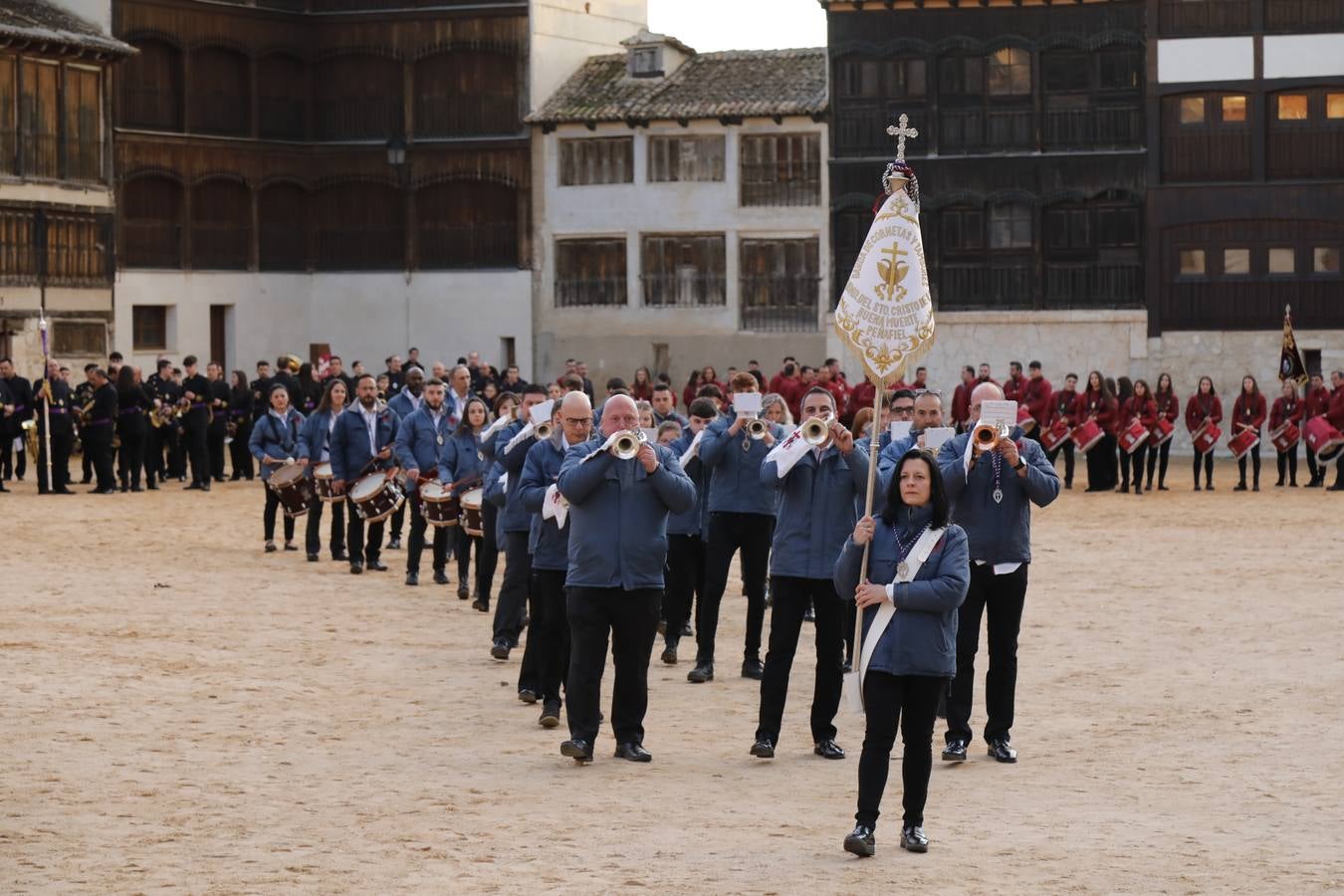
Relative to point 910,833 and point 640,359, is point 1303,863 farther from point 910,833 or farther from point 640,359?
point 640,359

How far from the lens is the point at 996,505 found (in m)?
12.5

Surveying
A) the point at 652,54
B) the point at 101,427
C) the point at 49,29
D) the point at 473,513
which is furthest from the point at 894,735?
the point at 652,54

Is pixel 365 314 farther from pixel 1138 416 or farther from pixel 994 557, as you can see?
pixel 994 557

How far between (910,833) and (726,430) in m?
5.93

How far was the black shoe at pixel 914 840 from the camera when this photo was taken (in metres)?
10.2

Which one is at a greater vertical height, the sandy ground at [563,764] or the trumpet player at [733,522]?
the trumpet player at [733,522]

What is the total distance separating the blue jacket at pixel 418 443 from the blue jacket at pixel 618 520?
8899mm

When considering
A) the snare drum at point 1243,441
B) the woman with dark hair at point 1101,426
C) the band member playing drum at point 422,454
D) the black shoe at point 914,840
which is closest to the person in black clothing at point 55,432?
the band member playing drum at point 422,454

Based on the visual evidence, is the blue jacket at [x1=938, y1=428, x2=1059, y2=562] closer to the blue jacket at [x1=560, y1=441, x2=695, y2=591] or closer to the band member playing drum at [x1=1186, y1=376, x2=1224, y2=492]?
the blue jacket at [x1=560, y1=441, x2=695, y2=591]

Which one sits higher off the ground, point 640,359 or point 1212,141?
point 1212,141

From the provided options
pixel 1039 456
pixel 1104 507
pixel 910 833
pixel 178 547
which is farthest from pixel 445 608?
pixel 1104 507

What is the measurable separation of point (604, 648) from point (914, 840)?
3.00 m

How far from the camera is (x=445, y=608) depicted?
19875 millimetres

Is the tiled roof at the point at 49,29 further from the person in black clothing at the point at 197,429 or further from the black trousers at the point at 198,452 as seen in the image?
the black trousers at the point at 198,452
